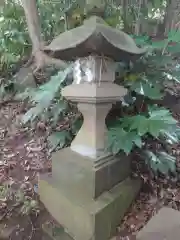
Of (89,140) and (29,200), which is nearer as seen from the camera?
(89,140)

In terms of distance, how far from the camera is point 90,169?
1.34 meters

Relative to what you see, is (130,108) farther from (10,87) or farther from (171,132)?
(10,87)

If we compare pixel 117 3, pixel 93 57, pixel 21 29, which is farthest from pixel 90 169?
pixel 117 3

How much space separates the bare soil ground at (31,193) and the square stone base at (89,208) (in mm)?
86

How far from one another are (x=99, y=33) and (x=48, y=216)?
4.24ft

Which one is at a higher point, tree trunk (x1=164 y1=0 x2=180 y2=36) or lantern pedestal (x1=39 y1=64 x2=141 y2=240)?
tree trunk (x1=164 y1=0 x2=180 y2=36)

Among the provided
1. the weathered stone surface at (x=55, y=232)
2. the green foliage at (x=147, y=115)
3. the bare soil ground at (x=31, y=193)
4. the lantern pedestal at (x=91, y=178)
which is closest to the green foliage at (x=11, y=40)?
the bare soil ground at (x=31, y=193)

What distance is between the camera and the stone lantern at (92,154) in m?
1.24

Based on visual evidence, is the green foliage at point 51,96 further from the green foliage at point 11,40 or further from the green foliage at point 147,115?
the green foliage at point 11,40

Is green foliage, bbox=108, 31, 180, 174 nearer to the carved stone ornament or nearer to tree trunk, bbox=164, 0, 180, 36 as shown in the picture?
the carved stone ornament

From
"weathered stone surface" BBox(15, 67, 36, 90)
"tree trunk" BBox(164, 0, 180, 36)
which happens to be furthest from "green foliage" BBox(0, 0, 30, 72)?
"tree trunk" BBox(164, 0, 180, 36)

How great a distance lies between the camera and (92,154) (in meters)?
1.42

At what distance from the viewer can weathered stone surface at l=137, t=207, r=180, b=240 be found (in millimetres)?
1141

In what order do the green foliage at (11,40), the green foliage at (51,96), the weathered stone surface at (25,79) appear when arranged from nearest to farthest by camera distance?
the green foliage at (51,96) < the weathered stone surface at (25,79) < the green foliage at (11,40)
